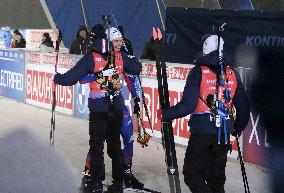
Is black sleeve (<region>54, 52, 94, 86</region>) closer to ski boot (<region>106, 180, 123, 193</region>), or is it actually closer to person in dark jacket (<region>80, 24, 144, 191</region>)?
person in dark jacket (<region>80, 24, 144, 191</region>)

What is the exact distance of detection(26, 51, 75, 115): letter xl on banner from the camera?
12.6 m

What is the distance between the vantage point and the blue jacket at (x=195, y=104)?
15.1ft

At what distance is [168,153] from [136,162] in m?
2.19

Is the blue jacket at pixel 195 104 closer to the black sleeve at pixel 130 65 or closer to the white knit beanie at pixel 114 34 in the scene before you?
the black sleeve at pixel 130 65

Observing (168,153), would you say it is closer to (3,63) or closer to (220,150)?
(220,150)

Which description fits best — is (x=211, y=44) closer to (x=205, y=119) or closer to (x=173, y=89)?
(x=205, y=119)

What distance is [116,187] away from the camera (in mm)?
6121

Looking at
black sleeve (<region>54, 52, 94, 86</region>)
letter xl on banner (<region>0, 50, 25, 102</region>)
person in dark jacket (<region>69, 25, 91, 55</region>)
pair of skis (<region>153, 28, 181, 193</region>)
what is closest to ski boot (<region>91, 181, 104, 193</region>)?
pair of skis (<region>153, 28, 181, 193</region>)

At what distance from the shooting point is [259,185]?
680 cm

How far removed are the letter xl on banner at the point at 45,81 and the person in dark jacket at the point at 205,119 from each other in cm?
787

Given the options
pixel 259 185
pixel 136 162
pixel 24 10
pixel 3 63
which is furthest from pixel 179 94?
pixel 24 10

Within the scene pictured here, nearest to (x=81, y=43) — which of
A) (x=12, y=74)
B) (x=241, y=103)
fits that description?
(x=12, y=74)

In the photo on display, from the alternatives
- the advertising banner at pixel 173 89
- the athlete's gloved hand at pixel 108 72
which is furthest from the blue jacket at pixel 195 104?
the advertising banner at pixel 173 89

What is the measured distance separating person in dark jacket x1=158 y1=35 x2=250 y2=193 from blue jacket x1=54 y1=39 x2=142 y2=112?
48.2 inches
